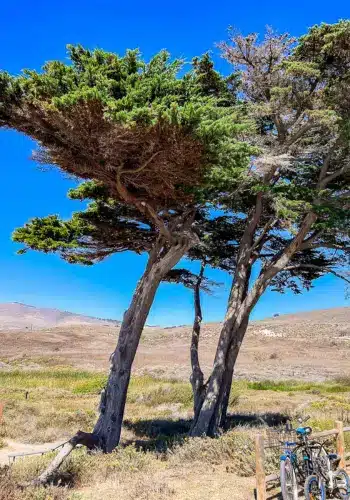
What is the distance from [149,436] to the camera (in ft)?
50.6

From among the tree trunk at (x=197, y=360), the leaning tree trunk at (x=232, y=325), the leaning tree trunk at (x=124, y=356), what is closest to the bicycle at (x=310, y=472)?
the leaning tree trunk at (x=124, y=356)

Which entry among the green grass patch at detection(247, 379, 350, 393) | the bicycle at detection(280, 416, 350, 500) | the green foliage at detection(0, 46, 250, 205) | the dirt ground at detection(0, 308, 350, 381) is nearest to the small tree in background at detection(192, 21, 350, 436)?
the green foliage at detection(0, 46, 250, 205)

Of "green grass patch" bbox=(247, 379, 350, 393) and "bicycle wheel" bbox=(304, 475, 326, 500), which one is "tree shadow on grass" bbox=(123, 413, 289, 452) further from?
"green grass patch" bbox=(247, 379, 350, 393)

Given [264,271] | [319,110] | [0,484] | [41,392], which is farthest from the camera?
[41,392]

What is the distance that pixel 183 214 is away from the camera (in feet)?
42.6

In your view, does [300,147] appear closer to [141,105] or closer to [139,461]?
[141,105]

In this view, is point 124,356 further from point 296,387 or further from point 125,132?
point 296,387

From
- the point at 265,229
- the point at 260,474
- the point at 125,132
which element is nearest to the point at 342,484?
the point at 260,474

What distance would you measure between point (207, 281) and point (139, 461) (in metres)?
8.06

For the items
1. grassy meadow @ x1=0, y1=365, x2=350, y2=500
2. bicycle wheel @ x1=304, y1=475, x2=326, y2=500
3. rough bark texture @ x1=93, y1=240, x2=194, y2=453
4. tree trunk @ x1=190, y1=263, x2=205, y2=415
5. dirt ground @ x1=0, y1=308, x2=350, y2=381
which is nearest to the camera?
bicycle wheel @ x1=304, y1=475, x2=326, y2=500

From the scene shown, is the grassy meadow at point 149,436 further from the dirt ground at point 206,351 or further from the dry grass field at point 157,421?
the dirt ground at point 206,351

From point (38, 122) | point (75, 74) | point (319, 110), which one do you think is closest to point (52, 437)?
point (38, 122)

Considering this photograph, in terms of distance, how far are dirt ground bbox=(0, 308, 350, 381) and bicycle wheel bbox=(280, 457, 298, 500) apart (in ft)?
97.3

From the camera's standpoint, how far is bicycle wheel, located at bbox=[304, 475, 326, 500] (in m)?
6.36
